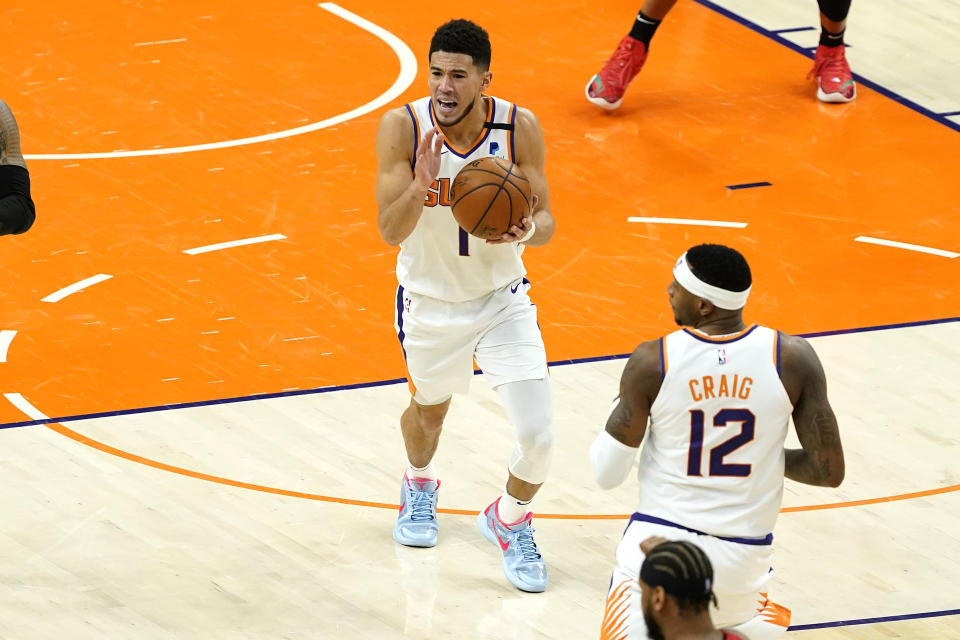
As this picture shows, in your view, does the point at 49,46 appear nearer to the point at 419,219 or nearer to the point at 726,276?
the point at 419,219

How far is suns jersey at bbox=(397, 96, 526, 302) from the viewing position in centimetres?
785

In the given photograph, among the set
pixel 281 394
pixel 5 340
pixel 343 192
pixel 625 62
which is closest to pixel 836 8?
pixel 625 62

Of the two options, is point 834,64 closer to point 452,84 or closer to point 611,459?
point 452,84

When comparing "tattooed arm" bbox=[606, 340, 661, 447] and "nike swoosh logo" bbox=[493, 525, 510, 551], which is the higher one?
"tattooed arm" bbox=[606, 340, 661, 447]

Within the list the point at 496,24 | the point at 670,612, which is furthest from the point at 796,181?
the point at 670,612

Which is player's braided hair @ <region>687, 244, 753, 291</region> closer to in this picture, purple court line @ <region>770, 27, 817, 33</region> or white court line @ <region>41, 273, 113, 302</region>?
white court line @ <region>41, 273, 113, 302</region>

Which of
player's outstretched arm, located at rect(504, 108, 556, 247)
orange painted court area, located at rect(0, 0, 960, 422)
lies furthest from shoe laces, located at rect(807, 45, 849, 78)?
player's outstretched arm, located at rect(504, 108, 556, 247)

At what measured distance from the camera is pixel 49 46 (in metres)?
14.9

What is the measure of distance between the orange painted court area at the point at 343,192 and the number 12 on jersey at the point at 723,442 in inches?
172

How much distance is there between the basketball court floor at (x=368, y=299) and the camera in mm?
8062

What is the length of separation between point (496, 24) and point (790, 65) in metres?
2.56

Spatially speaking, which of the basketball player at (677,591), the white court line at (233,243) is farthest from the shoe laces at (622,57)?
the basketball player at (677,591)

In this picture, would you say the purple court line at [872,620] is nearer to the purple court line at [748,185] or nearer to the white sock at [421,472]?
the white sock at [421,472]

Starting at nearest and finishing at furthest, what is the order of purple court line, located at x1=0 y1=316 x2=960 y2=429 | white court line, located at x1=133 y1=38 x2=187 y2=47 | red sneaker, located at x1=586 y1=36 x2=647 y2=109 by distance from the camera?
purple court line, located at x1=0 y1=316 x2=960 y2=429 < red sneaker, located at x1=586 y1=36 x2=647 y2=109 < white court line, located at x1=133 y1=38 x2=187 y2=47
